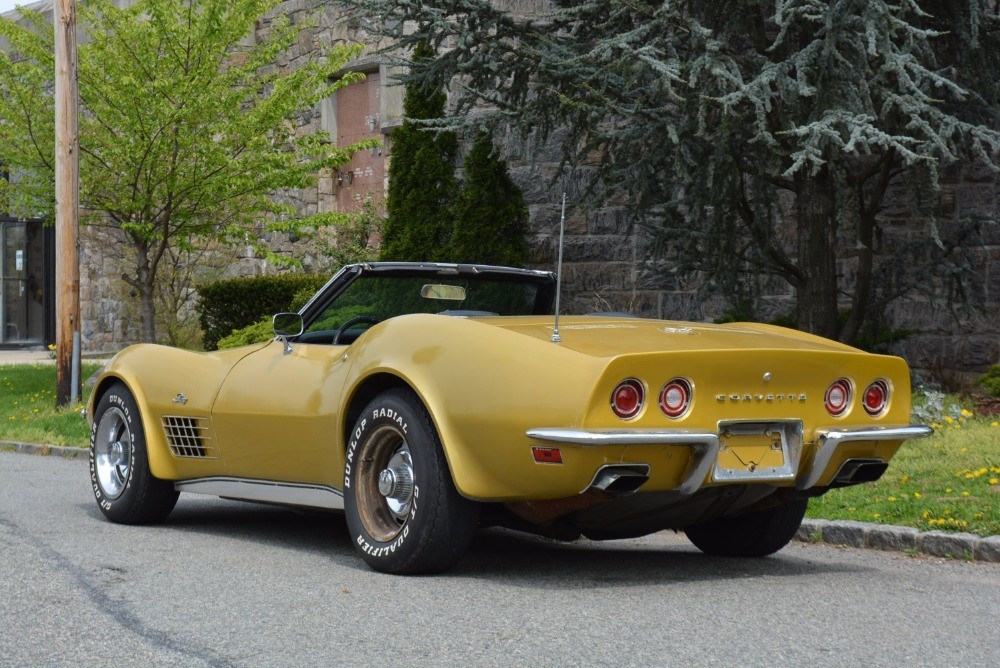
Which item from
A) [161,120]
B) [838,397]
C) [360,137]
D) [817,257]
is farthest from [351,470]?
[360,137]

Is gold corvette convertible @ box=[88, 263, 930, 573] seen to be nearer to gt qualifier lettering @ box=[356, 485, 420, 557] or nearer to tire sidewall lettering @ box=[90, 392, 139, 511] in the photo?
gt qualifier lettering @ box=[356, 485, 420, 557]

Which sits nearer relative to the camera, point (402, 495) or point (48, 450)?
point (402, 495)

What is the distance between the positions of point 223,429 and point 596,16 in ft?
23.2

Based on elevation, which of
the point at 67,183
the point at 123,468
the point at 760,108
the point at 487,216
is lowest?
the point at 123,468

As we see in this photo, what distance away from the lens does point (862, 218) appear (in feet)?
43.8

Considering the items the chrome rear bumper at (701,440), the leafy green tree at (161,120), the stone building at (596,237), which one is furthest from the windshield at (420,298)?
the leafy green tree at (161,120)

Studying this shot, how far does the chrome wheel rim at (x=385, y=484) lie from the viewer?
595cm

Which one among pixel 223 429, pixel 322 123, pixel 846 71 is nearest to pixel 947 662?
pixel 223 429

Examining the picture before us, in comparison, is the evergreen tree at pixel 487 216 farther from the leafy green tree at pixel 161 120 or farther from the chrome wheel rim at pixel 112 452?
the chrome wheel rim at pixel 112 452

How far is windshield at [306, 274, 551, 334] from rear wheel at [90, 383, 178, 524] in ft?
4.28

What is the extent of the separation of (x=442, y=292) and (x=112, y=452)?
228cm

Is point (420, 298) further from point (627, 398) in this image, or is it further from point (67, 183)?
point (67, 183)

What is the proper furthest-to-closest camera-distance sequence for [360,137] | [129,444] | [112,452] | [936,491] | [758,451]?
[360,137] → [936,491] → [112,452] → [129,444] → [758,451]

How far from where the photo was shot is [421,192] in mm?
17125
